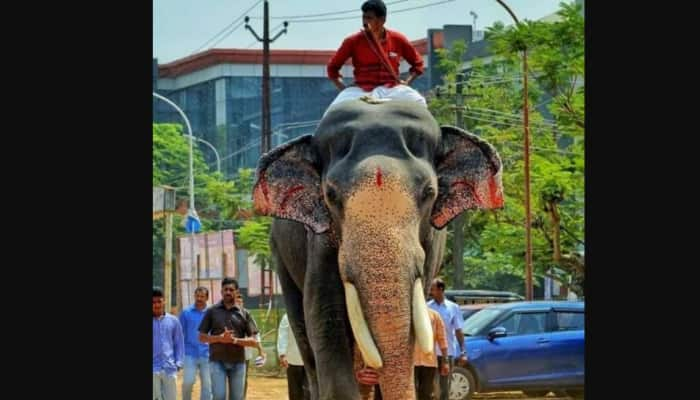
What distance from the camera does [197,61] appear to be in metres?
76.1

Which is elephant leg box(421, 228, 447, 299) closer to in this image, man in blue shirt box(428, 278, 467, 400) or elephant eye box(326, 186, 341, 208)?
elephant eye box(326, 186, 341, 208)

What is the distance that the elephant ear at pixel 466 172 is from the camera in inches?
478

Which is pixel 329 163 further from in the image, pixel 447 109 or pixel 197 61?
pixel 197 61

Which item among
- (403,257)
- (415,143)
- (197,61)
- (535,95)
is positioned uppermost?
(197,61)

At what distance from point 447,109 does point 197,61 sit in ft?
106

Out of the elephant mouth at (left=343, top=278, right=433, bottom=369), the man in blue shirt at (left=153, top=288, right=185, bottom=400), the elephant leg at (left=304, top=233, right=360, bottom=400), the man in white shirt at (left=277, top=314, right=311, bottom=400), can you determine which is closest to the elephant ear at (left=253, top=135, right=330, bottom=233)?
the elephant leg at (left=304, top=233, right=360, bottom=400)

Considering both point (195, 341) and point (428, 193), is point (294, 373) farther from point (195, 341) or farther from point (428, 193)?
point (428, 193)

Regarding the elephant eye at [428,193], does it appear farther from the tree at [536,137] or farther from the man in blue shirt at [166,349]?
the tree at [536,137]

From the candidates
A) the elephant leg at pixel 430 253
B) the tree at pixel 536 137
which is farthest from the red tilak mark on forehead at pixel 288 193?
the tree at pixel 536 137

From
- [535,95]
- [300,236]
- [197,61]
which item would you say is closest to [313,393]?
[300,236]

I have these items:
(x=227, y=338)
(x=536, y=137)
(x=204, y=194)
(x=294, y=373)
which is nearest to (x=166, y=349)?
(x=227, y=338)

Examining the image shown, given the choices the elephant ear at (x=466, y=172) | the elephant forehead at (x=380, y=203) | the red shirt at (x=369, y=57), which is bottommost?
the elephant forehead at (x=380, y=203)

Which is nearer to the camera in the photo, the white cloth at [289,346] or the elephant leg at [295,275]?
the elephant leg at [295,275]

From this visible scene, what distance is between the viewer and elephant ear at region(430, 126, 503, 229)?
12141mm
